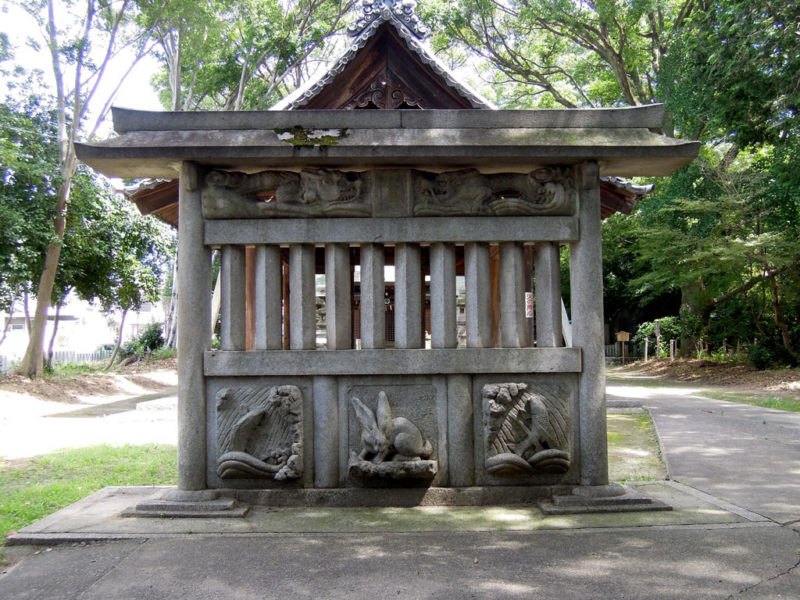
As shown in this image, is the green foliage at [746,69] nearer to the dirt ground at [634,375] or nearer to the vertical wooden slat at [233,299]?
the dirt ground at [634,375]

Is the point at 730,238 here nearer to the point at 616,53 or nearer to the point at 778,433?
the point at 616,53

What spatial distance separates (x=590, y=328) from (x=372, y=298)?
186 cm

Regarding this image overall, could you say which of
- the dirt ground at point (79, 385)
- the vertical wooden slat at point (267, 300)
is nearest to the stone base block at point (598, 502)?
the vertical wooden slat at point (267, 300)

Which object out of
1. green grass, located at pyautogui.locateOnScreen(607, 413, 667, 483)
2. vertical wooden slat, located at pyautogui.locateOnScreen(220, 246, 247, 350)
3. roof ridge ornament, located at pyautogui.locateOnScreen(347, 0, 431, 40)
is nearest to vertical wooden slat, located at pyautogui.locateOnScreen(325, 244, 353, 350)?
vertical wooden slat, located at pyautogui.locateOnScreen(220, 246, 247, 350)

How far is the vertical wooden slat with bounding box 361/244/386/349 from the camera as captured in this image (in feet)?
16.8

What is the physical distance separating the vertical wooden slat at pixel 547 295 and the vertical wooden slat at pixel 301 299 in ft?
6.38

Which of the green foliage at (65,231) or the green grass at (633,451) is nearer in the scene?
the green grass at (633,451)

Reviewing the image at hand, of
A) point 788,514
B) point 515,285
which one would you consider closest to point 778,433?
point 788,514

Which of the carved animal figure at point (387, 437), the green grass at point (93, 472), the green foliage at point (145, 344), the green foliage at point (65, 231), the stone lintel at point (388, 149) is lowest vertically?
the green grass at point (93, 472)

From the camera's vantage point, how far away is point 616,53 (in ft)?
73.4

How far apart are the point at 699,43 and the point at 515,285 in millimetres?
12544

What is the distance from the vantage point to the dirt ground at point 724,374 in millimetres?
17500

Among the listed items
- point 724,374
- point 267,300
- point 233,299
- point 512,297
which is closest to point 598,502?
point 512,297

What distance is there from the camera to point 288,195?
511 cm
